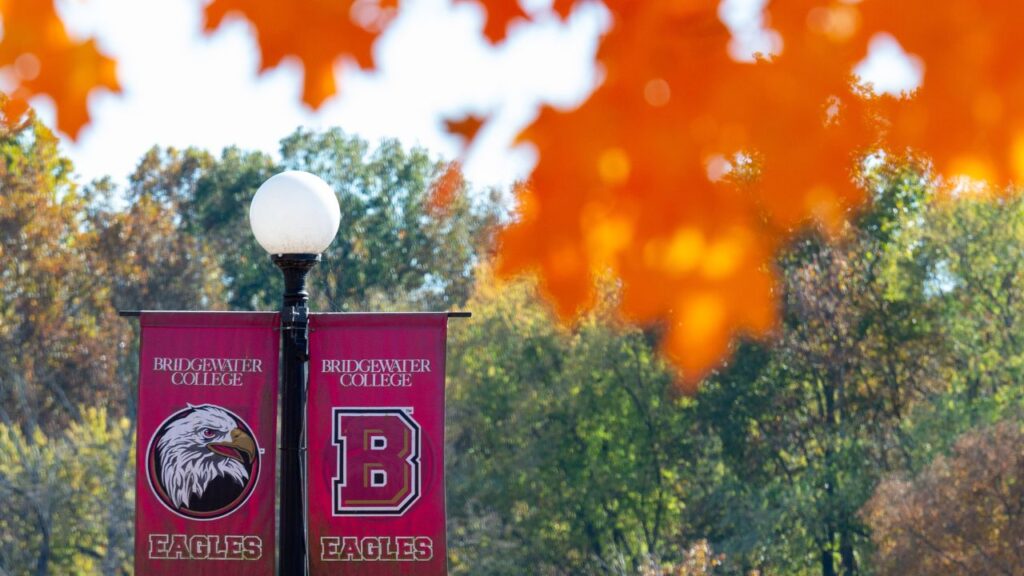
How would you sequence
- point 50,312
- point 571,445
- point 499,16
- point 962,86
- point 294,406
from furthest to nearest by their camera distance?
point 50,312 → point 571,445 → point 294,406 → point 499,16 → point 962,86

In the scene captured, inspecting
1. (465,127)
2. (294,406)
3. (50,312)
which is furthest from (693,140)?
(50,312)

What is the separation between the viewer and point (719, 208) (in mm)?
2814

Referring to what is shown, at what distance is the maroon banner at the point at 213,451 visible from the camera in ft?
21.9

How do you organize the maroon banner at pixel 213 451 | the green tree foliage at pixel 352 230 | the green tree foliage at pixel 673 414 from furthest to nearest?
the green tree foliage at pixel 352 230, the green tree foliage at pixel 673 414, the maroon banner at pixel 213 451

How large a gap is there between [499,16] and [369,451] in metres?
3.78

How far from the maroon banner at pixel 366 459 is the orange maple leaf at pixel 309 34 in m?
3.61

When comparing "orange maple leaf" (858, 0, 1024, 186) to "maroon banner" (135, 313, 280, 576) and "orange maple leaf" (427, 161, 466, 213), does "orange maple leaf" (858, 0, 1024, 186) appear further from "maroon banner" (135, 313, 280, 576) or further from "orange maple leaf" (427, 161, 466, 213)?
"maroon banner" (135, 313, 280, 576)

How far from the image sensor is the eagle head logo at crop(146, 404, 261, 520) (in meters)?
6.61

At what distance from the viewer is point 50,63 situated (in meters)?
3.25

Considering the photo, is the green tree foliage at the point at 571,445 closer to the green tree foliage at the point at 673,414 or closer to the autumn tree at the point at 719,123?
the green tree foliage at the point at 673,414

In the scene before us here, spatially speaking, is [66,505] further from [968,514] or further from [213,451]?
[213,451]

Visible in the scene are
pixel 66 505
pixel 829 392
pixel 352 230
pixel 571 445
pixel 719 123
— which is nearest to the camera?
pixel 719 123

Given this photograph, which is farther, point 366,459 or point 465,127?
point 366,459

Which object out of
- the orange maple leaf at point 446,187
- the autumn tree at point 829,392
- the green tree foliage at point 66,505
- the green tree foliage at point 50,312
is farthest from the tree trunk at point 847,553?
the orange maple leaf at point 446,187
